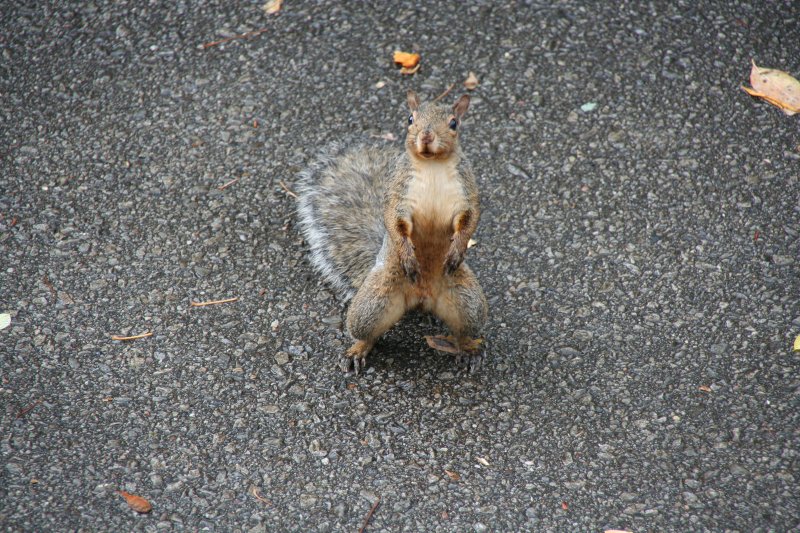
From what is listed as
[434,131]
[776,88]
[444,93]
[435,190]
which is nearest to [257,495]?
[435,190]

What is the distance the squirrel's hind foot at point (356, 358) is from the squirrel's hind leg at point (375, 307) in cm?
6

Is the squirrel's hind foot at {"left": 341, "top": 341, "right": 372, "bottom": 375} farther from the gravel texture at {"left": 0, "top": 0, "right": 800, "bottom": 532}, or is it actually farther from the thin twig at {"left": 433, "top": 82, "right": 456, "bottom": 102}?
the thin twig at {"left": 433, "top": 82, "right": 456, "bottom": 102}

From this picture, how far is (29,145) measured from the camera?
12.2 feet

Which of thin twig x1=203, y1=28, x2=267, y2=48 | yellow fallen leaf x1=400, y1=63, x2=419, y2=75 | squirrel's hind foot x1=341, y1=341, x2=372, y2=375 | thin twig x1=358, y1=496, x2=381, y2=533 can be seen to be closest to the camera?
thin twig x1=358, y1=496, x2=381, y2=533

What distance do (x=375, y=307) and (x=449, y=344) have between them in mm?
346

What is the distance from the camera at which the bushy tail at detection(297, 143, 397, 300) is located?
310cm

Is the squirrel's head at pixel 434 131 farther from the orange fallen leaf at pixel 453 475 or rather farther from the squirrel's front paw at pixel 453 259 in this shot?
the orange fallen leaf at pixel 453 475

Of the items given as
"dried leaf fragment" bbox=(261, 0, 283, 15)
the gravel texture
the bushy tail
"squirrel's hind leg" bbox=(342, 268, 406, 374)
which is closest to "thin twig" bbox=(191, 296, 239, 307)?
the gravel texture

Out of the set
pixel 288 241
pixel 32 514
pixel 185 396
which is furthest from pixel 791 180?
pixel 32 514

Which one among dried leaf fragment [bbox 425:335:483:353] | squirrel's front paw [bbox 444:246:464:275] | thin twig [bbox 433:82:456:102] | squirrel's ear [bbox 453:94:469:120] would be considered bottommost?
dried leaf fragment [bbox 425:335:483:353]

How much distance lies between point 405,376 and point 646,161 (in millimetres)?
1502

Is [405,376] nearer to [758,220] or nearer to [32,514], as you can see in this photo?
[32,514]

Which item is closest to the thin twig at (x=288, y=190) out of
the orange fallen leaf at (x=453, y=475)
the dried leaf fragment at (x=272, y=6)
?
the dried leaf fragment at (x=272, y=6)

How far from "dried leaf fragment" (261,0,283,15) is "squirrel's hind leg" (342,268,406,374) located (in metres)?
2.05
